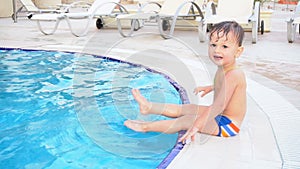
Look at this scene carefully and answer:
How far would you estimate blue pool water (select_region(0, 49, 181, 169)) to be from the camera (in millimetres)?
2297

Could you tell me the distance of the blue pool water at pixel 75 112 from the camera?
7.54ft

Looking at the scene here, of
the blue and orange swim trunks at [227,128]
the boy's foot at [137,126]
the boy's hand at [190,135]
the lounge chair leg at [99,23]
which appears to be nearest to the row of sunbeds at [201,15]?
the lounge chair leg at [99,23]

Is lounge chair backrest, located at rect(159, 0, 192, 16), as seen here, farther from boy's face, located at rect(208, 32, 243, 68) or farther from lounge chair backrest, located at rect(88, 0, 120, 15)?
boy's face, located at rect(208, 32, 243, 68)

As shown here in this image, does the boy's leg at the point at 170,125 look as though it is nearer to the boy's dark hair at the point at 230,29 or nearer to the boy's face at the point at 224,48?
the boy's face at the point at 224,48

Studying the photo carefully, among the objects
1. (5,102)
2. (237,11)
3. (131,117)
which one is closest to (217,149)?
(131,117)

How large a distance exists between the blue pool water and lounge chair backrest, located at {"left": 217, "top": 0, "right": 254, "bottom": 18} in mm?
2973

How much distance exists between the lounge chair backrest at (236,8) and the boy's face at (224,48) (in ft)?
15.8

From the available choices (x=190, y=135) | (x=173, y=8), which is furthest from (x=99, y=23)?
(x=190, y=135)

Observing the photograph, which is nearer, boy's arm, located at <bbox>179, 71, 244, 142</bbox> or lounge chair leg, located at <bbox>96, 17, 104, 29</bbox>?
boy's arm, located at <bbox>179, 71, 244, 142</bbox>

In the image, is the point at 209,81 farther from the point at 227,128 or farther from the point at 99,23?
the point at 99,23

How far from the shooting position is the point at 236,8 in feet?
22.8

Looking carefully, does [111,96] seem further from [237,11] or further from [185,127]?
[237,11]

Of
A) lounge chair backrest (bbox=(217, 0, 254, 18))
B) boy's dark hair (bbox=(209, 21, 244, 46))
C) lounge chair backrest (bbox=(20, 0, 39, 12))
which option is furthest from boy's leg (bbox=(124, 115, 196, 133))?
lounge chair backrest (bbox=(20, 0, 39, 12))

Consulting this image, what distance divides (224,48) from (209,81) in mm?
1459
